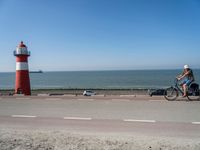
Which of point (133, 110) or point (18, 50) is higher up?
point (18, 50)

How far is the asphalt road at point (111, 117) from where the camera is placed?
8.84 m

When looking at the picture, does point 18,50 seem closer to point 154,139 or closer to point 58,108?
point 58,108

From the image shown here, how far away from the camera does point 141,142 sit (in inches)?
274

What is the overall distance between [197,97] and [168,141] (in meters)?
8.31

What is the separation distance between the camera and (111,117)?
1073cm

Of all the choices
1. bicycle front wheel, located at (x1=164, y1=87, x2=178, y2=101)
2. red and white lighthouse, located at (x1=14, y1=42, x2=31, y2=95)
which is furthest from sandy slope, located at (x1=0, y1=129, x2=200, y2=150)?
red and white lighthouse, located at (x1=14, y1=42, x2=31, y2=95)

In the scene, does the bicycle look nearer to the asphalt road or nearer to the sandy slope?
the asphalt road

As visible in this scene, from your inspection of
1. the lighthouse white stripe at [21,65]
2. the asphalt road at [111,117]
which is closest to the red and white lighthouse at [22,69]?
the lighthouse white stripe at [21,65]

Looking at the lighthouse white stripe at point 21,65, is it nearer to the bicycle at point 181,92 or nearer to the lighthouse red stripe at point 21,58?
the lighthouse red stripe at point 21,58

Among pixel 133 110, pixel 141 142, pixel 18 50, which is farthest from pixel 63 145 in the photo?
pixel 18 50

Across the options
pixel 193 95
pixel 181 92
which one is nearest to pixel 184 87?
pixel 181 92

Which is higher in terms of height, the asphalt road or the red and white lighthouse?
the red and white lighthouse

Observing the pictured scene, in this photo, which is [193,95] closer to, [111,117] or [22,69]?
[111,117]

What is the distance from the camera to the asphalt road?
29.0ft
